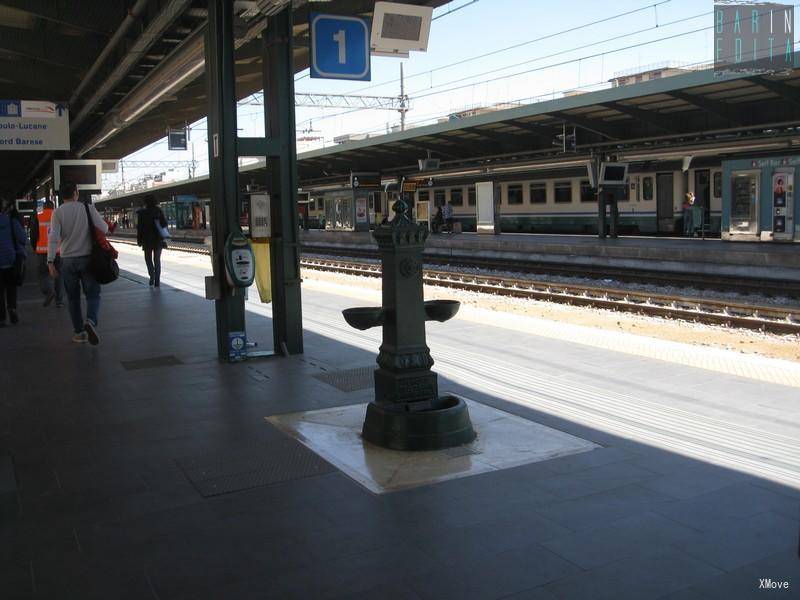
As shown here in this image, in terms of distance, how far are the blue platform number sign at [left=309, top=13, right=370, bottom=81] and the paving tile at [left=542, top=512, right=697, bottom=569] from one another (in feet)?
17.9

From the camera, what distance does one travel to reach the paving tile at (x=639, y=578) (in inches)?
115

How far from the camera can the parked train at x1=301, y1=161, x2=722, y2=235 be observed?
967 inches

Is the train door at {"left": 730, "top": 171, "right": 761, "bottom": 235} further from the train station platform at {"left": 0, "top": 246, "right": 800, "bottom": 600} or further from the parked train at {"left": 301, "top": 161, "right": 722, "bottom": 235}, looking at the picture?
the train station platform at {"left": 0, "top": 246, "right": 800, "bottom": 600}

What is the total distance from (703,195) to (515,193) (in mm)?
8860

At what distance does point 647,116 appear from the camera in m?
20.0

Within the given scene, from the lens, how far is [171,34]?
10.3m

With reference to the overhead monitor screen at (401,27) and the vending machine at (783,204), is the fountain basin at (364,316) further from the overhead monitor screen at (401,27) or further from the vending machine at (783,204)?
the vending machine at (783,204)

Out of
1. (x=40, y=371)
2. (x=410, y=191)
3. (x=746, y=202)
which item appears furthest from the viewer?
(x=410, y=191)

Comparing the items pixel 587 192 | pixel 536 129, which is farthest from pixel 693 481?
pixel 587 192

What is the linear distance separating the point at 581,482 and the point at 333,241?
101 ft

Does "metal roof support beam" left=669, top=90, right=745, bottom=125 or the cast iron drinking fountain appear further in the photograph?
"metal roof support beam" left=669, top=90, right=745, bottom=125

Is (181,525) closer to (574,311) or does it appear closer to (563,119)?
(574,311)

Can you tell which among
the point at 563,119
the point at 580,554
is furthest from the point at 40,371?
the point at 563,119

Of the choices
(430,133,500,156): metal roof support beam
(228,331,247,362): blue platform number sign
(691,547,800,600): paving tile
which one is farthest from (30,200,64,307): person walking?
(430,133,500,156): metal roof support beam
